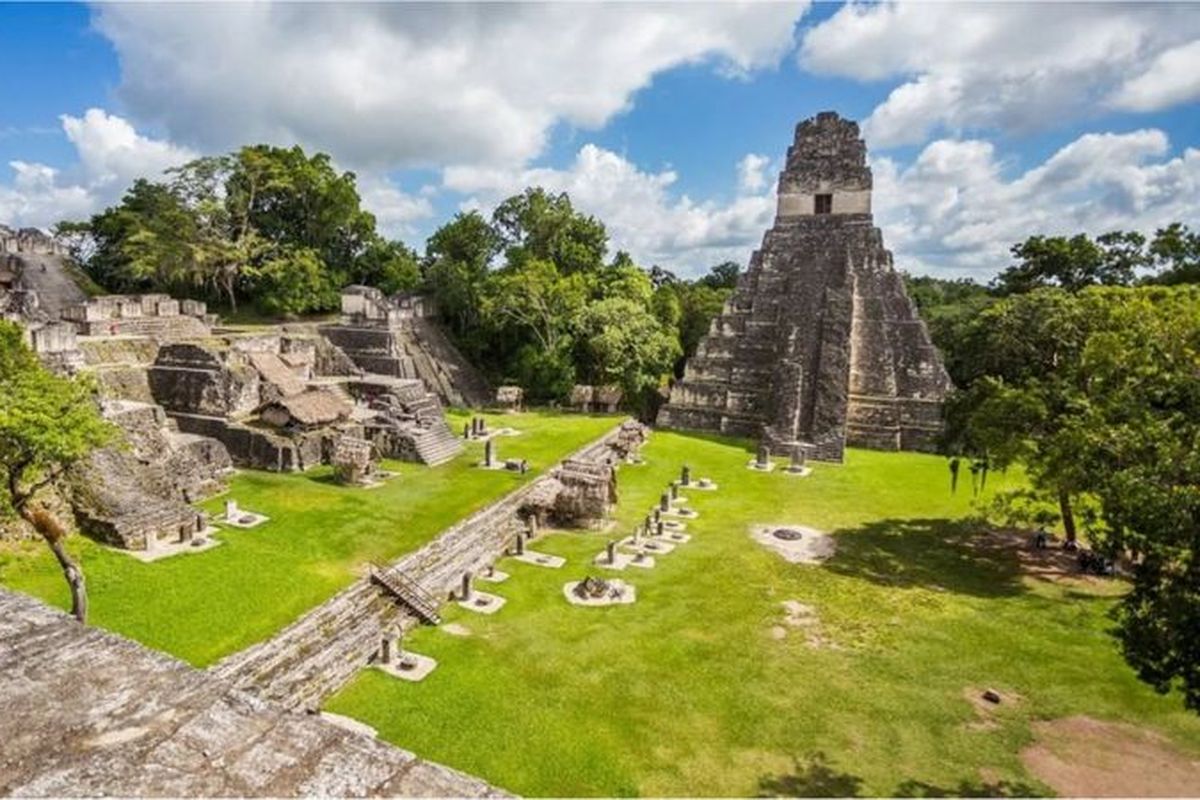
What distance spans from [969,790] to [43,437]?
14152 millimetres

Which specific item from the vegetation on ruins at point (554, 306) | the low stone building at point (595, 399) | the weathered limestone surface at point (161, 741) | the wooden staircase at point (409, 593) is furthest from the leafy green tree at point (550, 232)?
the weathered limestone surface at point (161, 741)

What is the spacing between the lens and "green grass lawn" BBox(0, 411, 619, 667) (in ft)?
37.8

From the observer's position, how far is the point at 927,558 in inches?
684

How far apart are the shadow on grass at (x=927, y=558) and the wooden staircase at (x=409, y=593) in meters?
9.43

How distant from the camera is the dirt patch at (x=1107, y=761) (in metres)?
9.23

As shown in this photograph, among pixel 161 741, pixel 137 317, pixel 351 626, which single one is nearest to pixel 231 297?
pixel 137 317

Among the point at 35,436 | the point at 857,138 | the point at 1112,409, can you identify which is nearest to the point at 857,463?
the point at 1112,409

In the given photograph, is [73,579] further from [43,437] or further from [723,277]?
[723,277]

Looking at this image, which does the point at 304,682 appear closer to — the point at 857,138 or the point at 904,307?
the point at 904,307

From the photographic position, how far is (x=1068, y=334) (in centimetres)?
2445

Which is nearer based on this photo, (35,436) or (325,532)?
(35,436)

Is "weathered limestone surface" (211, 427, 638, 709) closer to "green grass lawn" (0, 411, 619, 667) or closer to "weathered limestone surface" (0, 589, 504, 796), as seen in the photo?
"green grass lawn" (0, 411, 619, 667)

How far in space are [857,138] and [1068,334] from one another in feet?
49.4

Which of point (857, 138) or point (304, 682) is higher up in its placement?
point (857, 138)
